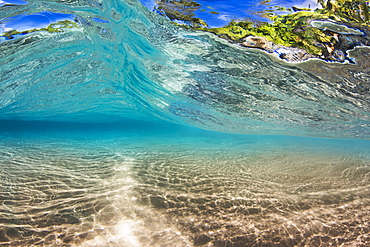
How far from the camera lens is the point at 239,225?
2.79 m

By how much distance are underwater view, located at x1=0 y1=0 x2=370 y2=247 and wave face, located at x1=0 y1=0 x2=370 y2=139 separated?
0.21 ft

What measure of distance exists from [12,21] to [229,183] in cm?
1017

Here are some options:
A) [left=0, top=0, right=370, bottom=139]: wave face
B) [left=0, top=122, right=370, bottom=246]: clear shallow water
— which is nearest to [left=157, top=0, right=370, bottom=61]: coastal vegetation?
[left=0, top=0, right=370, bottom=139]: wave face

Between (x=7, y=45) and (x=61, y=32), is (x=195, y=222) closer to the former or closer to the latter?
(x=61, y=32)

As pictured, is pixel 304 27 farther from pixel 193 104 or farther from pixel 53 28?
pixel 53 28

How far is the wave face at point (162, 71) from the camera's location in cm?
745

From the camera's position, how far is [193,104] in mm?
13812

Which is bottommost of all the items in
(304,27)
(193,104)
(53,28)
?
A: (193,104)

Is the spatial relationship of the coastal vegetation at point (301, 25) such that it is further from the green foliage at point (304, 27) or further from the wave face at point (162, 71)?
the wave face at point (162, 71)

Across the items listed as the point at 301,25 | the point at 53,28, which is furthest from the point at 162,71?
the point at 301,25

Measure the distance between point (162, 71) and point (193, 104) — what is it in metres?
4.00

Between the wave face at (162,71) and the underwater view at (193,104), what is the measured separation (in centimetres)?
6

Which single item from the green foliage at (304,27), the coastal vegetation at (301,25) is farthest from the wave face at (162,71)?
the green foliage at (304,27)

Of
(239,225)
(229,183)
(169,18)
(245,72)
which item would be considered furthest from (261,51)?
(239,225)
